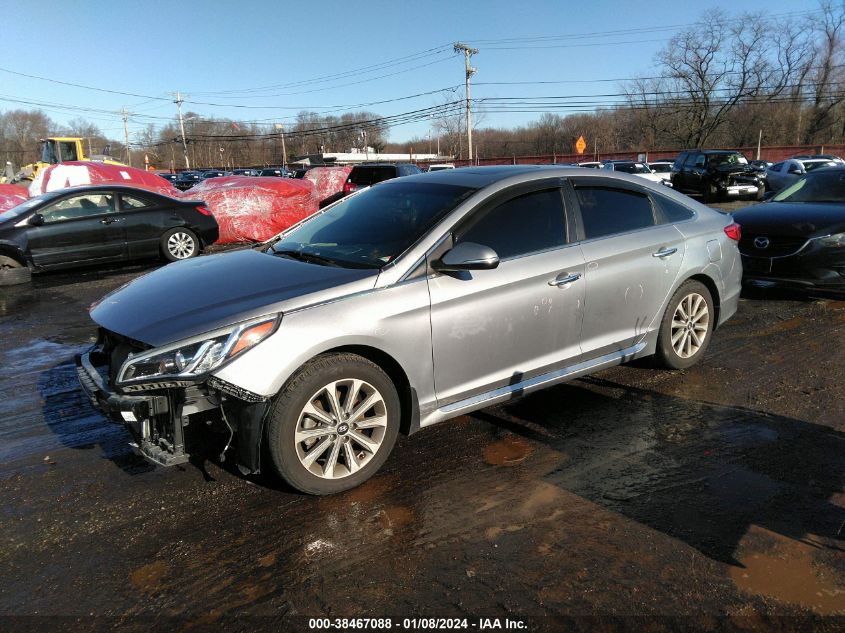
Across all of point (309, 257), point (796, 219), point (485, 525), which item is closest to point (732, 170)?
point (796, 219)

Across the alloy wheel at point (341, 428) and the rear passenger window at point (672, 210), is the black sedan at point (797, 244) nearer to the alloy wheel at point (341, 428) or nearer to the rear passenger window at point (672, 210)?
the rear passenger window at point (672, 210)

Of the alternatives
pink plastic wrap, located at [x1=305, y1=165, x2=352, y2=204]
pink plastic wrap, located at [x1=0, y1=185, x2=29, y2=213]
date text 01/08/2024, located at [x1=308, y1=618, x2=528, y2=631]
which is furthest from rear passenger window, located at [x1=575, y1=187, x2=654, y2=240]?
pink plastic wrap, located at [x1=305, y1=165, x2=352, y2=204]

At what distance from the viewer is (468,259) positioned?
3451 mm

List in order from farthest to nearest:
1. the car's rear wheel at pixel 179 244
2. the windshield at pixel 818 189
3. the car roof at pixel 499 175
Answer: the car's rear wheel at pixel 179 244, the windshield at pixel 818 189, the car roof at pixel 499 175

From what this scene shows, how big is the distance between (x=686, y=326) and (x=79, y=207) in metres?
9.99

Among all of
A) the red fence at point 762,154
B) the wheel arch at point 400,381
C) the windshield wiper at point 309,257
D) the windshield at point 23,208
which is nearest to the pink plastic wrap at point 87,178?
the windshield at point 23,208

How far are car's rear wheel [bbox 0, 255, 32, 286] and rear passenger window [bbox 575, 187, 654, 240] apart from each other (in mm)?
9264

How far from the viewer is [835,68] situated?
61.3m

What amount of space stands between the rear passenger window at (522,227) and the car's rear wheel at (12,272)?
8.98m

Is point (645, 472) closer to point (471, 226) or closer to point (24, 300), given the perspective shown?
point (471, 226)

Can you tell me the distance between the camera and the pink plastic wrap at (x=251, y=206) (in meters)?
13.8

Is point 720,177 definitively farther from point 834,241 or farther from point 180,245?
point 180,245

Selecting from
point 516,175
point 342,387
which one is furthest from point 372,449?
point 516,175

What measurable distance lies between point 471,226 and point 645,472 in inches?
70.3
